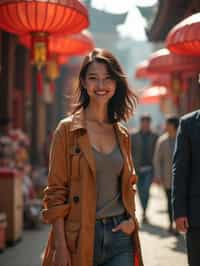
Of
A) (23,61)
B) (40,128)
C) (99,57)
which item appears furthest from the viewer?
(40,128)

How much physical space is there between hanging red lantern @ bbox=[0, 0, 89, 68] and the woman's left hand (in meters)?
3.69

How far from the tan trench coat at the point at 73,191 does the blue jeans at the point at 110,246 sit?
64 mm

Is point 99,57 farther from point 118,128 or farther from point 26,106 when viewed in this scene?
point 26,106

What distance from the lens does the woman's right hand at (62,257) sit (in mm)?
3100

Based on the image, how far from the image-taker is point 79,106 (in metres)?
3.49

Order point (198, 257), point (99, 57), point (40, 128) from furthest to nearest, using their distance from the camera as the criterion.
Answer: point (40, 128)
point (198, 257)
point (99, 57)

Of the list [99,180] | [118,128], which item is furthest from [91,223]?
[118,128]

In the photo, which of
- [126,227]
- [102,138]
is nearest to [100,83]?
[102,138]

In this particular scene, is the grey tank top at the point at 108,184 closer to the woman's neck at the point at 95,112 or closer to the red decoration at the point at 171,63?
the woman's neck at the point at 95,112

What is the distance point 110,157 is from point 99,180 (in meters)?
0.15

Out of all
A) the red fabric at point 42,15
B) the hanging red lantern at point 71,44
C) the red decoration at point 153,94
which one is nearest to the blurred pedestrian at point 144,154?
the hanging red lantern at point 71,44

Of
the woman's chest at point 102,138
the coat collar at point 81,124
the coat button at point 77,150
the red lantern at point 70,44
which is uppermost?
the red lantern at point 70,44

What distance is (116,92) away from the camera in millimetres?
3609

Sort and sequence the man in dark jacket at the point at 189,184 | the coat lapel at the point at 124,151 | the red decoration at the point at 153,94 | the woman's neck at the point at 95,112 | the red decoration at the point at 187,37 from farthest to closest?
the red decoration at the point at 153,94 < the red decoration at the point at 187,37 < the man in dark jacket at the point at 189,184 < the woman's neck at the point at 95,112 < the coat lapel at the point at 124,151
